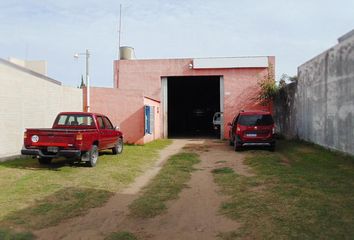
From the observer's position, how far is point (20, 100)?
49.6ft

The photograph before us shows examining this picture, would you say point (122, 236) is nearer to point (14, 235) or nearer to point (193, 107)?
point (14, 235)

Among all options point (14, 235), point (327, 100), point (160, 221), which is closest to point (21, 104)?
point (14, 235)

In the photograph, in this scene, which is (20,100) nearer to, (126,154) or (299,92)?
(126,154)

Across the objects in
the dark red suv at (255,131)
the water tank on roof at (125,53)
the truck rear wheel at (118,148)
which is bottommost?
the truck rear wheel at (118,148)

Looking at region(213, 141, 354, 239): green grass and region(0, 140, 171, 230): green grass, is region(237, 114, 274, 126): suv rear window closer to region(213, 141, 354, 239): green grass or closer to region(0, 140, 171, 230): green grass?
region(213, 141, 354, 239): green grass

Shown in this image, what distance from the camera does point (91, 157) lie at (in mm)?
12961

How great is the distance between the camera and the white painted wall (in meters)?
14.2

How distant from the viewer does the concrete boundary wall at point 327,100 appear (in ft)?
45.3

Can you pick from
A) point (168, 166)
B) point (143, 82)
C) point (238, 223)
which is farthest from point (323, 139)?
point (143, 82)

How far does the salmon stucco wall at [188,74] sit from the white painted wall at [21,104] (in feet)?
30.2

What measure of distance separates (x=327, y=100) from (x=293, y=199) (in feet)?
29.2

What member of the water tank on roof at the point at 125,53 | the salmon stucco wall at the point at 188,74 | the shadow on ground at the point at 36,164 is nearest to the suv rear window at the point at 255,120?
the shadow on ground at the point at 36,164

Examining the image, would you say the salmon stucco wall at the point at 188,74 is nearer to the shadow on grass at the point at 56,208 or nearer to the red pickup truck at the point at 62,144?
the red pickup truck at the point at 62,144

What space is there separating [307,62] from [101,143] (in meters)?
10.5
